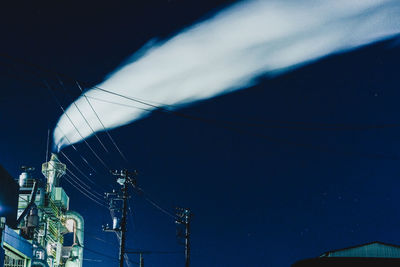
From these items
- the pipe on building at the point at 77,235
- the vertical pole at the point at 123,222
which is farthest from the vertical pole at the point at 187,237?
the pipe on building at the point at 77,235

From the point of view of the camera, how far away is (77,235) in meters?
48.0

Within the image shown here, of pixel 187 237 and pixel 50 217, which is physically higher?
pixel 50 217

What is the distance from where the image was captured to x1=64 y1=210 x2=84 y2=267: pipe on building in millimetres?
44931

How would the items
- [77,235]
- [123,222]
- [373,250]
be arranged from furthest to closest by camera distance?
[77,235]
[373,250]
[123,222]

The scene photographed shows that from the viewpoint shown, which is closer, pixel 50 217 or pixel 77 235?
pixel 50 217

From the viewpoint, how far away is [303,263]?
509 inches

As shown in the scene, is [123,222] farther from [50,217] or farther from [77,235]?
[77,235]

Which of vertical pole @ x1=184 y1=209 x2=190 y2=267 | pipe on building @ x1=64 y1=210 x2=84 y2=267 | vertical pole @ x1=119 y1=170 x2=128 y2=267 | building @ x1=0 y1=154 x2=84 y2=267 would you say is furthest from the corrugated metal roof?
pipe on building @ x1=64 y1=210 x2=84 y2=267

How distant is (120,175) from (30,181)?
18.2 metres

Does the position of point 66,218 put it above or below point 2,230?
above

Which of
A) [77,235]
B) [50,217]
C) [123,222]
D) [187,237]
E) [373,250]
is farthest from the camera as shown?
[77,235]

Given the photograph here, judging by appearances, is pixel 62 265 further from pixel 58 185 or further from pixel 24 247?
pixel 24 247

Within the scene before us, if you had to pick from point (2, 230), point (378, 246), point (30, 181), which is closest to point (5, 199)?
point (2, 230)

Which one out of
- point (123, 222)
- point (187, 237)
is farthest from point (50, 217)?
point (123, 222)
